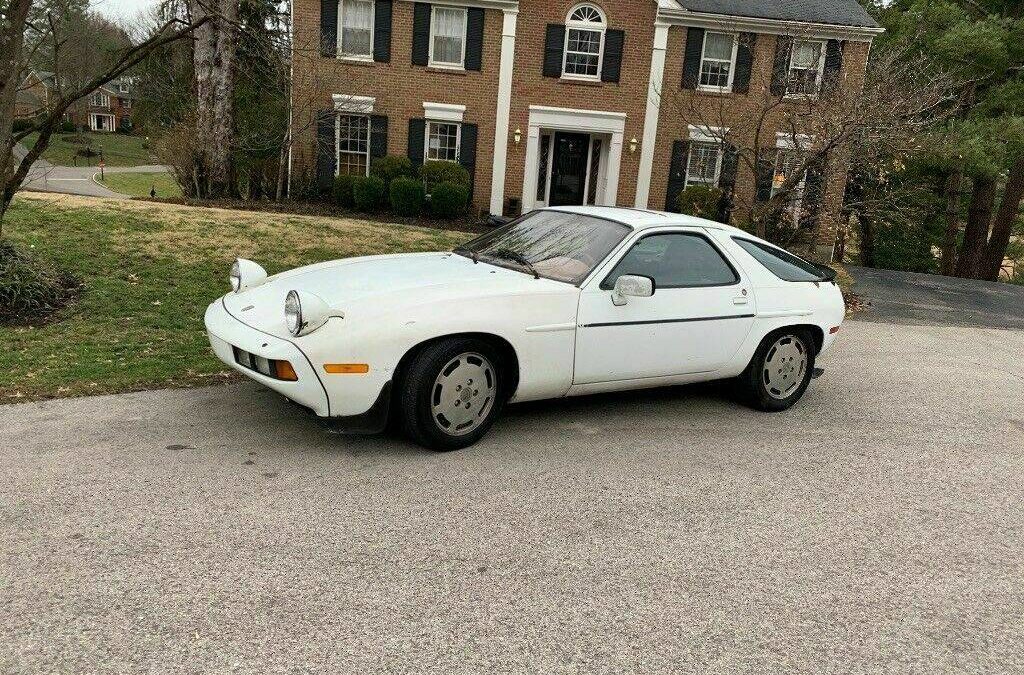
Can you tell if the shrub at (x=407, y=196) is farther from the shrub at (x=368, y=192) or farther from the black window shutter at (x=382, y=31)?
the black window shutter at (x=382, y=31)

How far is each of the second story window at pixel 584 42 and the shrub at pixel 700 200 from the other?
12.9ft

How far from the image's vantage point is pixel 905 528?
13.5 ft

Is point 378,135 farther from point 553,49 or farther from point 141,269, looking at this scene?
point 141,269

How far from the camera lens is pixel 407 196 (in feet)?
60.9

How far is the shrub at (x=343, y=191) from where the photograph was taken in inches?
757

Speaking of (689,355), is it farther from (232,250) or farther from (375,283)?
(232,250)

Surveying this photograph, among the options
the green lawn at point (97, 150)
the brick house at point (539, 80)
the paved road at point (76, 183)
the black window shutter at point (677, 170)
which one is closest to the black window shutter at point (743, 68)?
the brick house at point (539, 80)

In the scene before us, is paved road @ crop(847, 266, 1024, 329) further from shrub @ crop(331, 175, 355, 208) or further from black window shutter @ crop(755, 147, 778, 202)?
shrub @ crop(331, 175, 355, 208)

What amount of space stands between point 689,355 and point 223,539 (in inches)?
131

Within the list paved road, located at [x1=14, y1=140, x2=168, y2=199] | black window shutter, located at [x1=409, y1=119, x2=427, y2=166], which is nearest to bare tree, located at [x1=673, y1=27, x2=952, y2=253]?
black window shutter, located at [x1=409, y1=119, x2=427, y2=166]

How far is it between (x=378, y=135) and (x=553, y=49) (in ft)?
16.6

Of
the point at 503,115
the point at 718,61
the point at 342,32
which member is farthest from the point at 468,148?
the point at 718,61

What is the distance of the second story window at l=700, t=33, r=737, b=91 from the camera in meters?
20.7

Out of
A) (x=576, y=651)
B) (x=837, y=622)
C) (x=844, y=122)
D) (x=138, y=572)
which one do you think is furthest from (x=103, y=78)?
(x=844, y=122)
